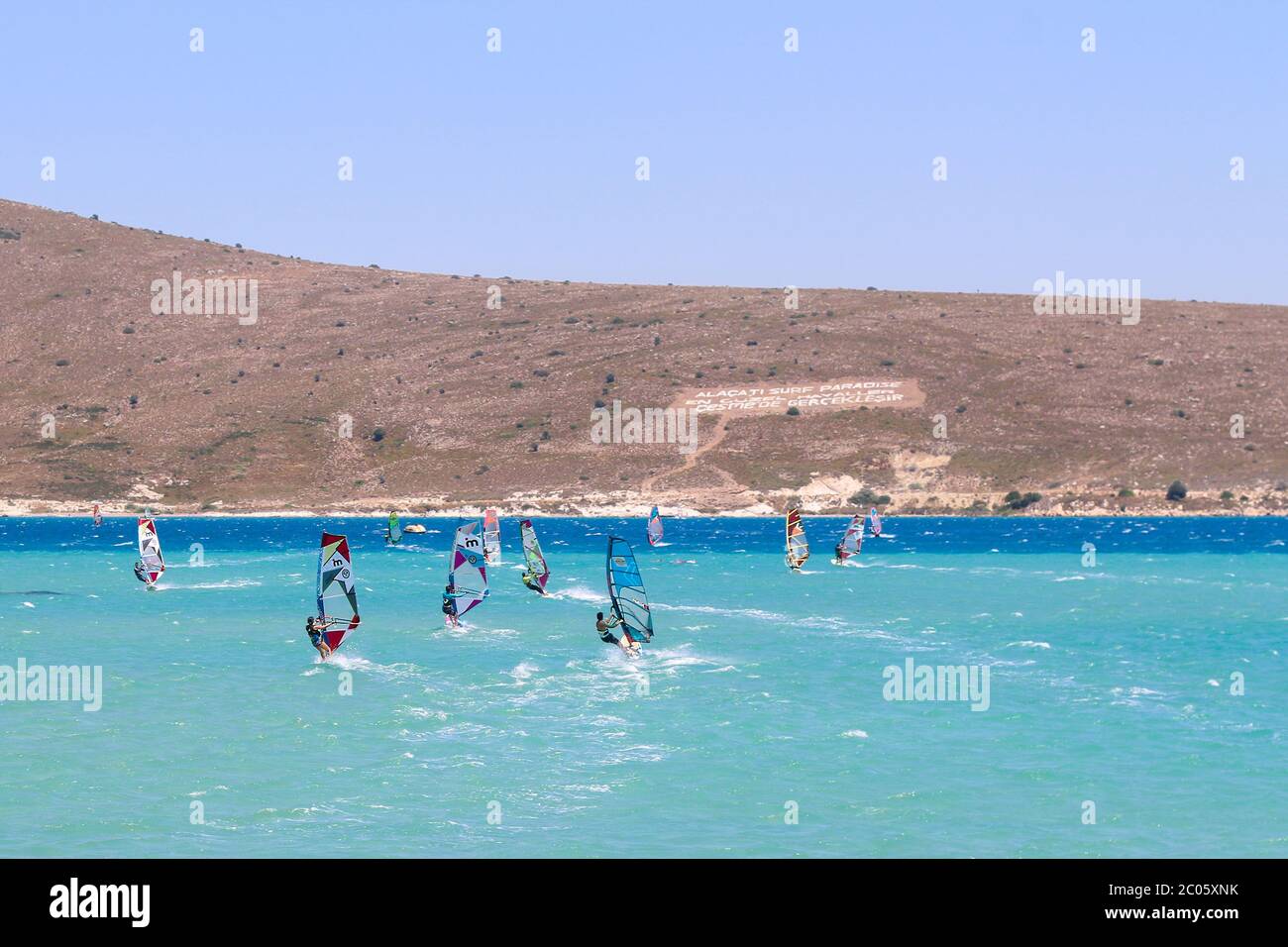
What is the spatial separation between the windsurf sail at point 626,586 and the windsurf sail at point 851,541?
1380 inches

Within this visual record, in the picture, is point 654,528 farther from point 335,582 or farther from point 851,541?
point 335,582

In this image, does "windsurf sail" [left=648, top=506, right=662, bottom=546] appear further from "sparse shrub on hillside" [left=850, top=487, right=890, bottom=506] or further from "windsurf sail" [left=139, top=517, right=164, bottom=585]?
"sparse shrub on hillside" [left=850, top=487, right=890, bottom=506]

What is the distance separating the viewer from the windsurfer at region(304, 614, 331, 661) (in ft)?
133

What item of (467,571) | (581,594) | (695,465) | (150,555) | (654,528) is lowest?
(581,594)

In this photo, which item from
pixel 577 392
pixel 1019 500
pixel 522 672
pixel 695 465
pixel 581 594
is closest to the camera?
pixel 522 672

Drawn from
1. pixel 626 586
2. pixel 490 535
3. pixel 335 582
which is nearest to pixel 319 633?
pixel 335 582

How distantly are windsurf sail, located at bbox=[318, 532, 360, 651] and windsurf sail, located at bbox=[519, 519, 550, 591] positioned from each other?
16009 mm

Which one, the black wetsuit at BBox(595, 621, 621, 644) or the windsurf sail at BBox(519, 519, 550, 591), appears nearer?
the black wetsuit at BBox(595, 621, 621, 644)

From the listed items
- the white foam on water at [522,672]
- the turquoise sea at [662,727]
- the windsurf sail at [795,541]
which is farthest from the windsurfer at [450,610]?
the windsurf sail at [795,541]

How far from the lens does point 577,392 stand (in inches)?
Result: 6014

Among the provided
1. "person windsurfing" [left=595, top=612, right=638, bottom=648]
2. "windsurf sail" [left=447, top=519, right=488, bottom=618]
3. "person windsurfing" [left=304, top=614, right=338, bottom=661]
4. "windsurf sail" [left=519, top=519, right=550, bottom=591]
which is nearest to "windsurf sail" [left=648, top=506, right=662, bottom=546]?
"windsurf sail" [left=519, top=519, right=550, bottom=591]

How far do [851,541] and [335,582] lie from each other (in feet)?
150

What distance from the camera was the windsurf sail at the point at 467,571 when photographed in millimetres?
49438
